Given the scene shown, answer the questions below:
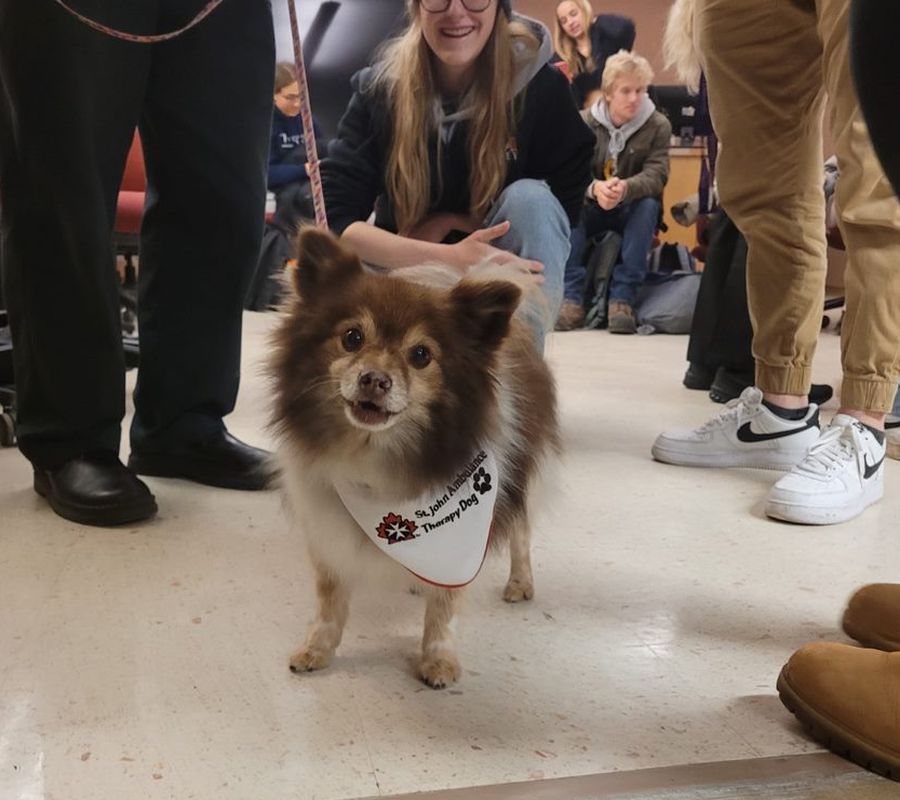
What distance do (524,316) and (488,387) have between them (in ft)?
1.26

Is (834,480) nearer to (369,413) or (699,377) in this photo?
(369,413)

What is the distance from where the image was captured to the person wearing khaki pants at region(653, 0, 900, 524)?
1.88m

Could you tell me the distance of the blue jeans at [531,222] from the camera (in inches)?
78.3

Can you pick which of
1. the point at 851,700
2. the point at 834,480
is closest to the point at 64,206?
the point at 851,700

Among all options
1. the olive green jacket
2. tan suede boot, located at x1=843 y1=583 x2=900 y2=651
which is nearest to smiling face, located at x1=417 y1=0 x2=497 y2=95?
tan suede boot, located at x1=843 y1=583 x2=900 y2=651

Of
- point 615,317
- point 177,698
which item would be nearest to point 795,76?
point 177,698

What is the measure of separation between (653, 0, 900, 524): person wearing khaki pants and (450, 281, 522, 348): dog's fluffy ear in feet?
3.05

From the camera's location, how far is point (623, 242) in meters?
5.56

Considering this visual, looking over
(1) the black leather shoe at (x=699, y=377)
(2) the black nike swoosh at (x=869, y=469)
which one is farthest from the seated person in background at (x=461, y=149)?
(1) the black leather shoe at (x=699, y=377)

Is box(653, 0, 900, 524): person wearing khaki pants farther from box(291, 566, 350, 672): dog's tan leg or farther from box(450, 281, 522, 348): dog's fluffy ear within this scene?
box(291, 566, 350, 672): dog's tan leg

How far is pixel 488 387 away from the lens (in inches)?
54.7

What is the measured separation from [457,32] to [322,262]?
29.8 inches

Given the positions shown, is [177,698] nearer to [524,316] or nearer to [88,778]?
[88,778]

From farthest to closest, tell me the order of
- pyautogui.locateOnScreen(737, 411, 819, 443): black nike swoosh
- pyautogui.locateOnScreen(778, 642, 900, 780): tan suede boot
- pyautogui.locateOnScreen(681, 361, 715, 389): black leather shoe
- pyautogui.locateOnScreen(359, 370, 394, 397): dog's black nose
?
pyautogui.locateOnScreen(681, 361, 715, 389): black leather shoe → pyautogui.locateOnScreen(737, 411, 819, 443): black nike swoosh → pyautogui.locateOnScreen(359, 370, 394, 397): dog's black nose → pyautogui.locateOnScreen(778, 642, 900, 780): tan suede boot
